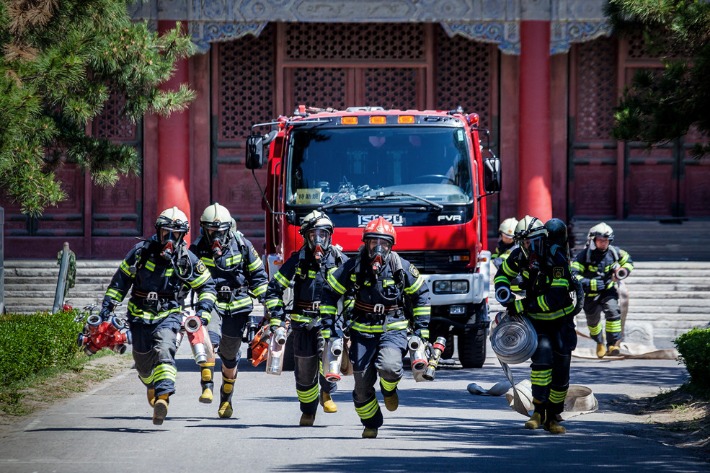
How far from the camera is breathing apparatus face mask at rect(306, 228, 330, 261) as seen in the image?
13.0 m

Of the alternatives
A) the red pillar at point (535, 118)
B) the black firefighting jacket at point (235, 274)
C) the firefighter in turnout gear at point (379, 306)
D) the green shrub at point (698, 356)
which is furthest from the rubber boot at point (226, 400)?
the red pillar at point (535, 118)

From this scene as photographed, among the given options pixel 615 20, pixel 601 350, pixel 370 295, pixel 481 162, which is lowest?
pixel 601 350

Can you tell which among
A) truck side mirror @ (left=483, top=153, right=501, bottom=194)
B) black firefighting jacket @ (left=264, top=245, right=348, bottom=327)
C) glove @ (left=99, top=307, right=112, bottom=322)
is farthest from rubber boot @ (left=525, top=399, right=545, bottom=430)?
truck side mirror @ (left=483, top=153, right=501, bottom=194)

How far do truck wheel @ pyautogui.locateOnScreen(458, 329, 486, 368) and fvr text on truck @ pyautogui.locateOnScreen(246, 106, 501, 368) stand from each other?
0.49 metres

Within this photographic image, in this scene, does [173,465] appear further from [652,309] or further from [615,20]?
[652,309]

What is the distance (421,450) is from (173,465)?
192cm

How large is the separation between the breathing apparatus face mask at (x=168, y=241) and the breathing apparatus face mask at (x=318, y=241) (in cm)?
122

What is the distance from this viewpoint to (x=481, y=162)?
690 inches

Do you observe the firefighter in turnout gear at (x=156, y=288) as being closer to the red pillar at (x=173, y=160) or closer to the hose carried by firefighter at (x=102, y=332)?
the hose carried by firefighter at (x=102, y=332)

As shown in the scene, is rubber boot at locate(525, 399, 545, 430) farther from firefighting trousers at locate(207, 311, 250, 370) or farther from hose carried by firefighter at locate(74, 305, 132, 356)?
hose carried by firefighter at locate(74, 305, 132, 356)

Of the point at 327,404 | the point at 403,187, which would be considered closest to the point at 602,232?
the point at 403,187

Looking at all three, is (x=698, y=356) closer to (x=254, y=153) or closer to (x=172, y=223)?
(x=172, y=223)

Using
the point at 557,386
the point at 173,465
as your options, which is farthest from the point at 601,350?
the point at 173,465

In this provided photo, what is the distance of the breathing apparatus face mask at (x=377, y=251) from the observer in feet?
38.8
